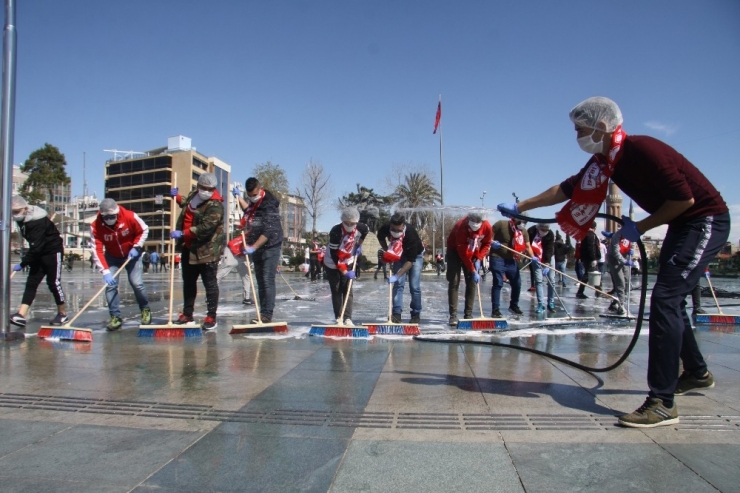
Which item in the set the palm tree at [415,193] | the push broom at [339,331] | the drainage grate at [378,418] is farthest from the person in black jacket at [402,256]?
the palm tree at [415,193]

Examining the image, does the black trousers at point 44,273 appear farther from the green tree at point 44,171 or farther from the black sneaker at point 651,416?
the green tree at point 44,171

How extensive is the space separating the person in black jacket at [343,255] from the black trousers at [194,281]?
150cm

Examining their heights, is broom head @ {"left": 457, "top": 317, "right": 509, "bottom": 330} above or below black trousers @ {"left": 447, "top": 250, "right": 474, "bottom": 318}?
below

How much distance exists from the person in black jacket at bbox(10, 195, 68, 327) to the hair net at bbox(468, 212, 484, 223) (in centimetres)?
556

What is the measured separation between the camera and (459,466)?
2314 millimetres

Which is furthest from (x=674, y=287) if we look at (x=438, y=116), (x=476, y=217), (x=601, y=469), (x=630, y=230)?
(x=438, y=116)

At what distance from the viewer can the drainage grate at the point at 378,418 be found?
2877mm

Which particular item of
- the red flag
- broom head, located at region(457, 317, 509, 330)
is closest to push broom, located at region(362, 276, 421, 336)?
broom head, located at region(457, 317, 509, 330)

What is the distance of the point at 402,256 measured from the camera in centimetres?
741

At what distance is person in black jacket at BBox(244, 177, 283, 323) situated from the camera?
6855 mm

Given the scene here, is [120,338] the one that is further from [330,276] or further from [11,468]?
[11,468]

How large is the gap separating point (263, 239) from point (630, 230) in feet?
15.6

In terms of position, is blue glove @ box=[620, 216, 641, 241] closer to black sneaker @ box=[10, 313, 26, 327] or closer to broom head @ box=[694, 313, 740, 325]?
broom head @ box=[694, 313, 740, 325]

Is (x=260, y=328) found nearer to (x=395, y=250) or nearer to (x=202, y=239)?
(x=202, y=239)
